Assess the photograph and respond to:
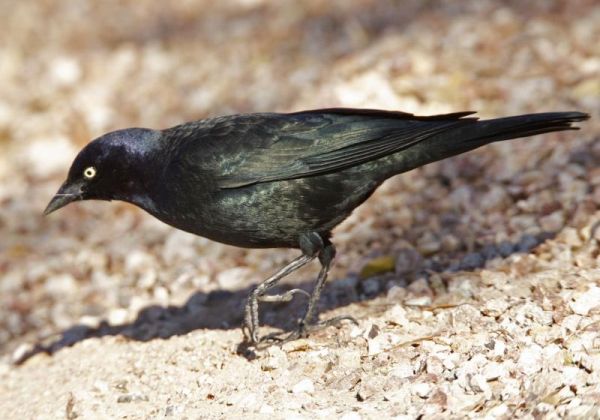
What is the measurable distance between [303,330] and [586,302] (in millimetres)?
1496

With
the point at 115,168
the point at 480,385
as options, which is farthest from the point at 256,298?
the point at 480,385

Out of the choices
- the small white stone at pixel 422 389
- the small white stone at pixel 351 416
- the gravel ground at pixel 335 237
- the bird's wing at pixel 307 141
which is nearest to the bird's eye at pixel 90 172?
the bird's wing at pixel 307 141

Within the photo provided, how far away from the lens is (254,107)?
793 centimetres

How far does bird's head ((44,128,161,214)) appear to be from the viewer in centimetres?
519

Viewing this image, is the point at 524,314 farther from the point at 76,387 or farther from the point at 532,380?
the point at 76,387

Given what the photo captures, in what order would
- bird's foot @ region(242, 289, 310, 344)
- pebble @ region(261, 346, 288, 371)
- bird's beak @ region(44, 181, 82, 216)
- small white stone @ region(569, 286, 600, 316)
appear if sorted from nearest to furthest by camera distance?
small white stone @ region(569, 286, 600, 316) < pebble @ region(261, 346, 288, 371) < bird's foot @ region(242, 289, 310, 344) < bird's beak @ region(44, 181, 82, 216)

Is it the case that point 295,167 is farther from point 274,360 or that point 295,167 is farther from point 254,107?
point 254,107

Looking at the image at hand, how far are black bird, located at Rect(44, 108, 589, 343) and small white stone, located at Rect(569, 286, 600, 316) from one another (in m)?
0.90

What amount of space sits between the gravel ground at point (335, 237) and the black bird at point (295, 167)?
0.56 meters

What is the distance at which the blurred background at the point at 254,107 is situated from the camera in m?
5.96

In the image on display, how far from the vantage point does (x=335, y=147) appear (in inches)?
193

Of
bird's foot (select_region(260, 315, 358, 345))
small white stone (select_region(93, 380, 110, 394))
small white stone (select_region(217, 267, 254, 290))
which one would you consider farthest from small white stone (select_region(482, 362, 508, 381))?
small white stone (select_region(217, 267, 254, 290))

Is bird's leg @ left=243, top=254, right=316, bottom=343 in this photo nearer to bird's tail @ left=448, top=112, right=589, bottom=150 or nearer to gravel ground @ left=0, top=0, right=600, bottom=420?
gravel ground @ left=0, top=0, right=600, bottom=420

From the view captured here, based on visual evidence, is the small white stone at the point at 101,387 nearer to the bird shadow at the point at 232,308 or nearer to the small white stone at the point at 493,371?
the bird shadow at the point at 232,308
